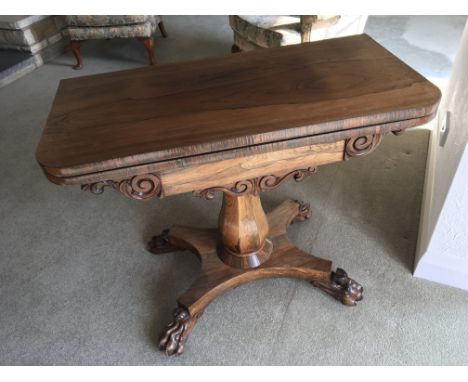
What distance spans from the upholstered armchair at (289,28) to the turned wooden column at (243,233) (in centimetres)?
117

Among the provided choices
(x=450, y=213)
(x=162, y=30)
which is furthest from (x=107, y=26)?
(x=450, y=213)

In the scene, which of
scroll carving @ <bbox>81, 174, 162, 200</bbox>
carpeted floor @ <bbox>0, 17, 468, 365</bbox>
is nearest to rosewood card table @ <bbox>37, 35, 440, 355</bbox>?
scroll carving @ <bbox>81, 174, 162, 200</bbox>

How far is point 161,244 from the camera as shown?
1372mm

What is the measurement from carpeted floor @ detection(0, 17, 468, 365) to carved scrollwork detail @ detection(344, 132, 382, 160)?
582 mm

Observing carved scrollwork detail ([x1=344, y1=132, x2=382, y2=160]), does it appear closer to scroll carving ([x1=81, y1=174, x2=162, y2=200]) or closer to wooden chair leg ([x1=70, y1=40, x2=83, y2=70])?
scroll carving ([x1=81, y1=174, x2=162, y2=200])

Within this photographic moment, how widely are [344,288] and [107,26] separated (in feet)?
7.85

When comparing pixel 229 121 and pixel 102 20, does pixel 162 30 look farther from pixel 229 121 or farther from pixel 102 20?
pixel 229 121

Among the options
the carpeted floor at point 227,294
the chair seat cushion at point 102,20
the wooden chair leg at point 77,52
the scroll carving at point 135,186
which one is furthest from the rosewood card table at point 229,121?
the wooden chair leg at point 77,52

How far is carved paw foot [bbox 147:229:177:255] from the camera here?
137cm

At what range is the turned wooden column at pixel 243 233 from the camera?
1.08 meters

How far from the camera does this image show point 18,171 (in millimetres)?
1876

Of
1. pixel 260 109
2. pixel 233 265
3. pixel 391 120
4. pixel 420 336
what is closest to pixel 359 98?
pixel 391 120

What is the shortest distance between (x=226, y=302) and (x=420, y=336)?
23.5 inches

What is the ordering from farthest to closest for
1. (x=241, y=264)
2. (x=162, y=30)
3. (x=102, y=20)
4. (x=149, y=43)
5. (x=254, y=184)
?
(x=162, y=30) < (x=149, y=43) < (x=102, y=20) < (x=241, y=264) < (x=254, y=184)
